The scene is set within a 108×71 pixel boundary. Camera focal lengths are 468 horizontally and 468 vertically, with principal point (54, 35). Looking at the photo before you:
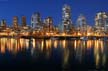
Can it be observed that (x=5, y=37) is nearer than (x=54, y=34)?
No

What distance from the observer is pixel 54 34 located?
4022 cm

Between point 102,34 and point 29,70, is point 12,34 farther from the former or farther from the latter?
point 29,70

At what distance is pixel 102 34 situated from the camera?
39.8 meters

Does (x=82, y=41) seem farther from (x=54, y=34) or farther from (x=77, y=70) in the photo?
(x=77, y=70)

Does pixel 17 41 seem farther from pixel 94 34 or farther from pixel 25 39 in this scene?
pixel 94 34

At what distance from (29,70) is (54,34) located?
71.3ft

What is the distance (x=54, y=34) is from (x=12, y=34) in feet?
14.5

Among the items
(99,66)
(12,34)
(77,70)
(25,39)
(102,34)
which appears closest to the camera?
(77,70)

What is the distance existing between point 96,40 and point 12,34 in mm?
7998

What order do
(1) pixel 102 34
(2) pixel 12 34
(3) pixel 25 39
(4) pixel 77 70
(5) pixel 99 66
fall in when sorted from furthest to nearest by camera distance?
(3) pixel 25 39
(2) pixel 12 34
(1) pixel 102 34
(5) pixel 99 66
(4) pixel 77 70

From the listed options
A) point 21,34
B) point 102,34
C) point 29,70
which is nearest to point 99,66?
point 29,70

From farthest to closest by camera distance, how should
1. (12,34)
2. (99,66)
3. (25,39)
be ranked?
(25,39), (12,34), (99,66)

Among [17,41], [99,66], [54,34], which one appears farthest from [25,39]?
[99,66]

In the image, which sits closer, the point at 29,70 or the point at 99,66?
the point at 29,70
